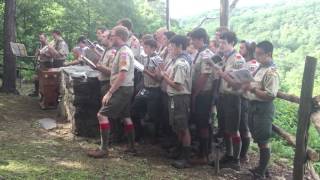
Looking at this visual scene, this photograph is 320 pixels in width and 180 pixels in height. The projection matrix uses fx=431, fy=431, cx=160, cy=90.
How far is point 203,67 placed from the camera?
20.1ft

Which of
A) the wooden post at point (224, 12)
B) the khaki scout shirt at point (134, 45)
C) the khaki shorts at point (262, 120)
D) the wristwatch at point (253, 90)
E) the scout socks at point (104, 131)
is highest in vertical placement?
the wooden post at point (224, 12)

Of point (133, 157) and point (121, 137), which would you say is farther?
point (121, 137)

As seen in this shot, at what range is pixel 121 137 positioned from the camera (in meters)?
7.26

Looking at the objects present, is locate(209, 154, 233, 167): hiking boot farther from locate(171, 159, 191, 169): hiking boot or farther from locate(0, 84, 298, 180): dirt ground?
locate(171, 159, 191, 169): hiking boot

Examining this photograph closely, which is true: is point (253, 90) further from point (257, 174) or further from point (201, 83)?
point (257, 174)

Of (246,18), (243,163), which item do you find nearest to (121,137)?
(243,163)

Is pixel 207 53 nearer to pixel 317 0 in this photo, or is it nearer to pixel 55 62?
pixel 55 62

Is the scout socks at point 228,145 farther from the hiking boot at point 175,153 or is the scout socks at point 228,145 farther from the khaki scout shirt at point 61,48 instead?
the khaki scout shirt at point 61,48

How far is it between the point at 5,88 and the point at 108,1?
1159 cm

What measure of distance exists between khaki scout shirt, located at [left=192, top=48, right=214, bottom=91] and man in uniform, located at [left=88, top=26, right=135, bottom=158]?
92cm

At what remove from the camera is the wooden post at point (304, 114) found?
4797 millimetres


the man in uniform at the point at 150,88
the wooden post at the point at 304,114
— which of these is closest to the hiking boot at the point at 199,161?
the man in uniform at the point at 150,88

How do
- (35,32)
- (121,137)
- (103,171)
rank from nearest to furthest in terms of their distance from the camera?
(103,171), (121,137), (35,32)

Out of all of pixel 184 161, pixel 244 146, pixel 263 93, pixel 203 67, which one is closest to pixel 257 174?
pixel 244 146
